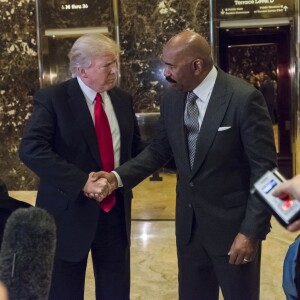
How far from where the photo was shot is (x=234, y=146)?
6.39 ft

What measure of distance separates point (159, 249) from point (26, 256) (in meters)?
2.84

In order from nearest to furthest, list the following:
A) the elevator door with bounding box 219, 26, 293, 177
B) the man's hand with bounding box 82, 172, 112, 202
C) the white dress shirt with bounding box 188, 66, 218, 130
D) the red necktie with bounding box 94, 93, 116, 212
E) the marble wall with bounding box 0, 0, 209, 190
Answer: the white dress shirt with bounding box 188, 66, 218, 130 → the man's hand with bounding box 82, 172, 112, 202 → the red necktie with bounding box 94, 93, 116, 212 → the marble wall with bounding box 0, 0, 209, 190 → the elevator door with bounding box 219, 26, 293, 177

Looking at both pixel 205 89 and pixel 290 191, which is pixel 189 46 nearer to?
pixel 205 89

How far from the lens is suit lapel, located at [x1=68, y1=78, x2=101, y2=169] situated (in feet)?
7.35

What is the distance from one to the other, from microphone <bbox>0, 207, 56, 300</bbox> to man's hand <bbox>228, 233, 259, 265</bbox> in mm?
866

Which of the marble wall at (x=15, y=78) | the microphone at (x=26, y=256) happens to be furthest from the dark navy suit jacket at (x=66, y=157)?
the marble wall at (x=15, y=78)

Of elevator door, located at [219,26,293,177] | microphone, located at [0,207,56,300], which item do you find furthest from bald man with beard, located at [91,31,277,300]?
elevator door, located at [219,26,293,177]

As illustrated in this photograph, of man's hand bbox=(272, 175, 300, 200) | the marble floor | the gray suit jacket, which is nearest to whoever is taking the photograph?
man's hand bbox=(272, 175, 300, 200)

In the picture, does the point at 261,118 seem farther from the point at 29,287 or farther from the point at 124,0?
the point at 124,0

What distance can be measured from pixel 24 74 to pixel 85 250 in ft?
11.1

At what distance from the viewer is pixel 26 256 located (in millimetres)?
1307

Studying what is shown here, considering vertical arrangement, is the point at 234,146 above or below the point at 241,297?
above

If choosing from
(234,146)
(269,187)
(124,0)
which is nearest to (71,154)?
(234,146)

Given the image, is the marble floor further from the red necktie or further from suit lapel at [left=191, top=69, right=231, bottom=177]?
suit lapel at [left=191, top=69, right=231, bottom=177]
